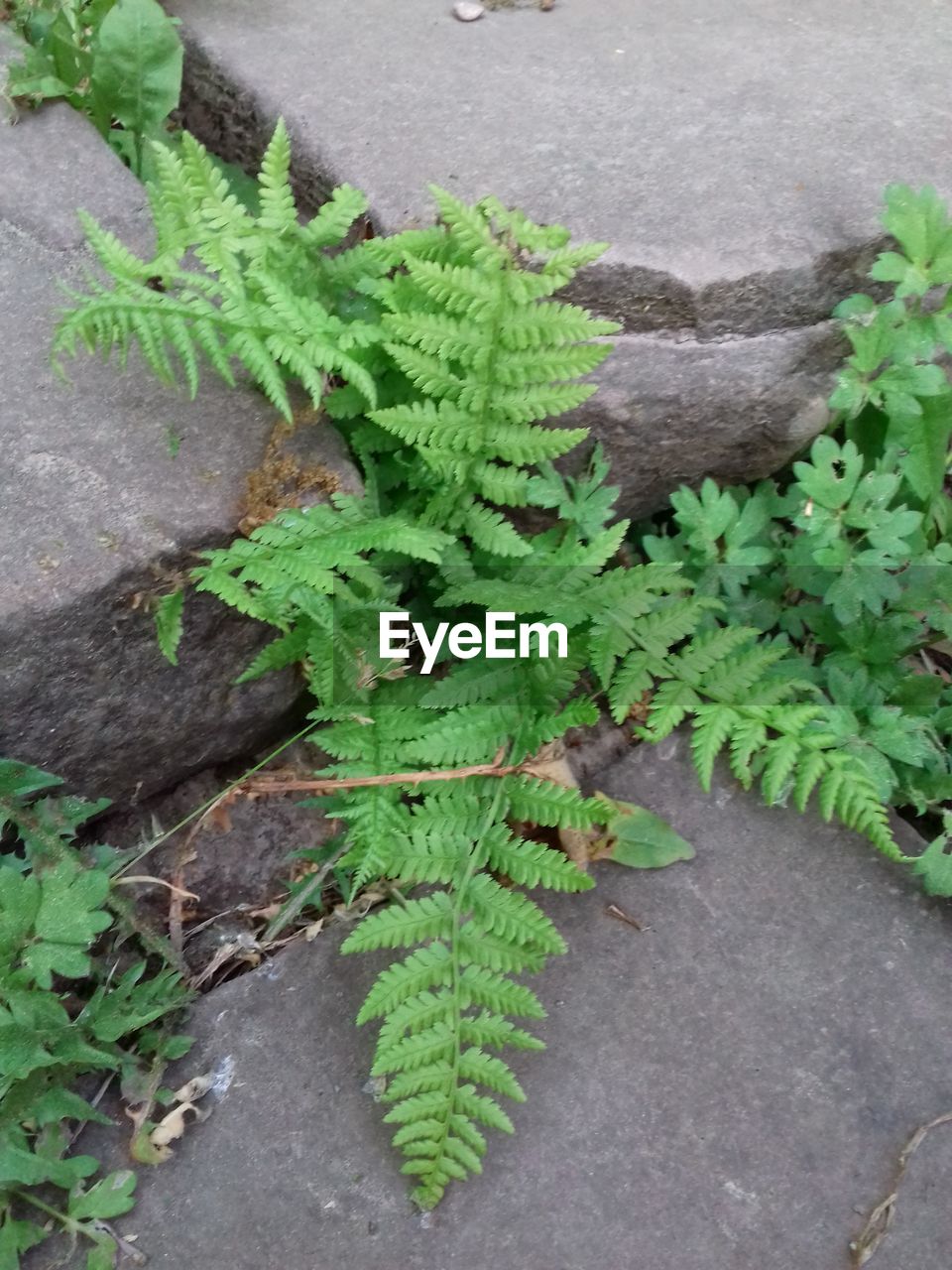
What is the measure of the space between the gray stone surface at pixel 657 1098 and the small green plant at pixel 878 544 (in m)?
0.27

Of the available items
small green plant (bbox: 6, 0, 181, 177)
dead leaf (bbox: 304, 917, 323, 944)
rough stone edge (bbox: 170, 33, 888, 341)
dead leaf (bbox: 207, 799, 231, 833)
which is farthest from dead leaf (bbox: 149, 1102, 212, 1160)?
small green plant (bbox: 6, 0, 181, 177)

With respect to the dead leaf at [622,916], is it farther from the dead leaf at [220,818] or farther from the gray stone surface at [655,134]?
the gray stone surface at [655,134]

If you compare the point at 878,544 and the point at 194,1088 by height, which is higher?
the point at 878,544

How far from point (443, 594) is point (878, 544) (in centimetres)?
93

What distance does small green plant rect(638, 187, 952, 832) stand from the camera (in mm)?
2109

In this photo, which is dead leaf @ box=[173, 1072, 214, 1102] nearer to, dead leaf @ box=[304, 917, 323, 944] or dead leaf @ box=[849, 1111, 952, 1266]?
dead leaf @ box=[304, 917, 323, 944]

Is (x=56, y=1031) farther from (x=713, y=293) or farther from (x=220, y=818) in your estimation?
(x=713, y=293)

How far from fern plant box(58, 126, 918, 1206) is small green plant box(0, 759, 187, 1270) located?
45 centimetres

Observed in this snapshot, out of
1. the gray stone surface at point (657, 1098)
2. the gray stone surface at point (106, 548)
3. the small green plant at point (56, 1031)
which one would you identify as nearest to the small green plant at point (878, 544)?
the gray stone surface at point (657, 1098)

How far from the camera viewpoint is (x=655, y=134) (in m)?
2.57

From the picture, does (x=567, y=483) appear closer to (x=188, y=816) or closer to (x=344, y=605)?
(x=344, y=605)

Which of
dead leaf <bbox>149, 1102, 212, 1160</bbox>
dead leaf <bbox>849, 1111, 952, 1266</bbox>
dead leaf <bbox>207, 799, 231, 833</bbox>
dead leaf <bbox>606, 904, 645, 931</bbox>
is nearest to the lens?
dead leaf <bbox>849, 1111, 952, 1266</bbox>

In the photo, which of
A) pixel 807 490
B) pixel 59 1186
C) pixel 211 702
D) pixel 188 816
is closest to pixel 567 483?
pixel 807 490

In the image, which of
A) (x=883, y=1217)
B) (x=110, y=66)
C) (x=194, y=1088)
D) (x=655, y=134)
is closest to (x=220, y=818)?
(x=194, y=1088)
